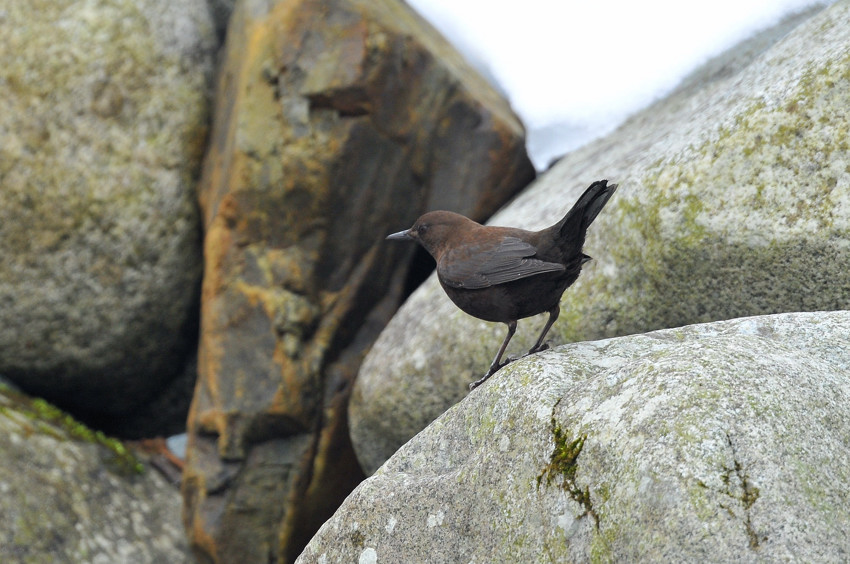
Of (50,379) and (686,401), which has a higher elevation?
(50,379)

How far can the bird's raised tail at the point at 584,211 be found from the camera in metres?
3.66

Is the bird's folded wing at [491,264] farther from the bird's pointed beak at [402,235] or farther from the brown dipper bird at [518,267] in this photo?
the bird's pointed beak at [402,235]

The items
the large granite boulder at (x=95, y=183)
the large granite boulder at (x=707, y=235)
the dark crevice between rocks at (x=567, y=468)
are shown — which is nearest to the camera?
the dark crevice between rocks at (x=567, y=468)

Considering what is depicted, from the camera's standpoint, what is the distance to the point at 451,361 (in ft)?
16.2

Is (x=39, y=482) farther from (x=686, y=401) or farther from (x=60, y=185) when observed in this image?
(x=686, y=401)

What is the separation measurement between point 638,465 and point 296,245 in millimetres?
3900

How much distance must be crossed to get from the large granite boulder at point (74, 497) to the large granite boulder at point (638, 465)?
2635 mm

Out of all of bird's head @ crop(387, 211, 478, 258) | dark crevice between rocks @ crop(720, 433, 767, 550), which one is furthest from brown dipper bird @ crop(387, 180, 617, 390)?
dark crevice between rocks @ crop(720, 433, 767, 550)

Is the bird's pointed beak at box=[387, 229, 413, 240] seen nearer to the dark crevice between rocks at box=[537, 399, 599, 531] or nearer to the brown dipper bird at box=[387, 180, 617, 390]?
the brown dipper bird at box=[387, 180, 617, 390]

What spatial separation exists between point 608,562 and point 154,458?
488 cm

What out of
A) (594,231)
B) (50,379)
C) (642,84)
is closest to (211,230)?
(50,379)

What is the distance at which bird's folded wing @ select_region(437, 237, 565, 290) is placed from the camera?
3980 mm

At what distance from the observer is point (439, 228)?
4895 millimetres

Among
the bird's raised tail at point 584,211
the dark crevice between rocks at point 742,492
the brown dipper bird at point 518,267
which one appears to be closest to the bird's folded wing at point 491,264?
the brown dipper bird at point 518,267
